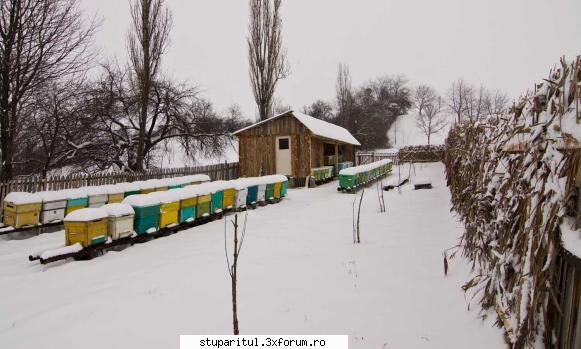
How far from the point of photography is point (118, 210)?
7270mm

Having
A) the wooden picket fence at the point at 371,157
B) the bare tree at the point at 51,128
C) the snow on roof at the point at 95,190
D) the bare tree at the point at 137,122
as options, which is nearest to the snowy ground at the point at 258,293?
the snow on roof at the point at 95,190

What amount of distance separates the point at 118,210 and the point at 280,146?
559 inches

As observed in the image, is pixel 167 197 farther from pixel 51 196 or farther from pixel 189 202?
pixel 51 196

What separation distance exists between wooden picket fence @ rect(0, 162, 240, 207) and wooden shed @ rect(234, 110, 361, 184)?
1.37m

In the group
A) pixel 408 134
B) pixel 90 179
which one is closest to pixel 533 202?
pixel 90 179

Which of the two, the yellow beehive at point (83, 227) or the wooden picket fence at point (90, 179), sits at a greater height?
the wooden picket fence at point (90, 179)

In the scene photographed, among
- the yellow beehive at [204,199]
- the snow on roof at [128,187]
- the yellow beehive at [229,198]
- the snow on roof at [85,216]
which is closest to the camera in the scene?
the snow on roof at [85,216]

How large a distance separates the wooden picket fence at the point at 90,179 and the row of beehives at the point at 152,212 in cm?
529

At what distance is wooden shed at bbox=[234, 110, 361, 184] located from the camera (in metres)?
19.9

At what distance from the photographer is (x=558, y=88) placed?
2.28 metres

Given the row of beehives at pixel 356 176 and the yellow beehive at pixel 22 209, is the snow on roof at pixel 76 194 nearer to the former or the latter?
the yellow beehive at pixel 22 209

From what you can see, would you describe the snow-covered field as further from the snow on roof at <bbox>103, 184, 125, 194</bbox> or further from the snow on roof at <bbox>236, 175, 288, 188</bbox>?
the snow on roof at <bbox>103, 184, 125, 194</bbox>

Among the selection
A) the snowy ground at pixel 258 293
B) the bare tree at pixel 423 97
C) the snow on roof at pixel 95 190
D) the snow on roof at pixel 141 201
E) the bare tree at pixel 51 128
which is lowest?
the snowy ground at pixel 258 293

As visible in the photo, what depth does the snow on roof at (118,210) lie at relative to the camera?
721cm
